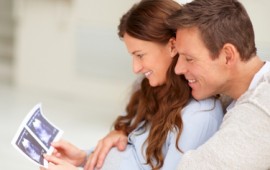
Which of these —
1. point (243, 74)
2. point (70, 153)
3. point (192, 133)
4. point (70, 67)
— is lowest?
point (70, 67)

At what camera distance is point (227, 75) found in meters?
1.56

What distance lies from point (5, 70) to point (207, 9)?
15.6ft

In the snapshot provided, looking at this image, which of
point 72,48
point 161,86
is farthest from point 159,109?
point 72,48

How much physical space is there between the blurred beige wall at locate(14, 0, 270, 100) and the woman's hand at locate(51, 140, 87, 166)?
256 cm

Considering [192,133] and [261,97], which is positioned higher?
[261,97]

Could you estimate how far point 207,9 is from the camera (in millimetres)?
1516

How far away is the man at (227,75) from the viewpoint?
1.30m

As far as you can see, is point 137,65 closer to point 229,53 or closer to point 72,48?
point 229,53

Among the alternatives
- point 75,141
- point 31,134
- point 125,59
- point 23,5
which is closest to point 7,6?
point 23,5

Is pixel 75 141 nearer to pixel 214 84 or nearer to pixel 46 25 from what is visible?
pixel 46 25

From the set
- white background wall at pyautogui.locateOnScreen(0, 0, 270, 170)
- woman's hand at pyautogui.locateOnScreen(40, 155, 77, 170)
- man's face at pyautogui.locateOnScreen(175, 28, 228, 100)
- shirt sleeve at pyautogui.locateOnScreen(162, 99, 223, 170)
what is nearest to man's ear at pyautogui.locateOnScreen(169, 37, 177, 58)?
man's face at pyautogui.locateOnScreen(175, 28, 228, 100)

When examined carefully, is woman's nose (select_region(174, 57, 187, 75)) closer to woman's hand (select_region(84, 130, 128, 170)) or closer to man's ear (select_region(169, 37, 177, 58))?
man's ear (select_region(169, 37, 177, 58))

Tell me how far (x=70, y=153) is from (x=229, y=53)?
0.78m

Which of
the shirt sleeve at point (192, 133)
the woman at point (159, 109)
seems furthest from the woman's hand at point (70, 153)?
the shirt sleeve at point (192, 133)
